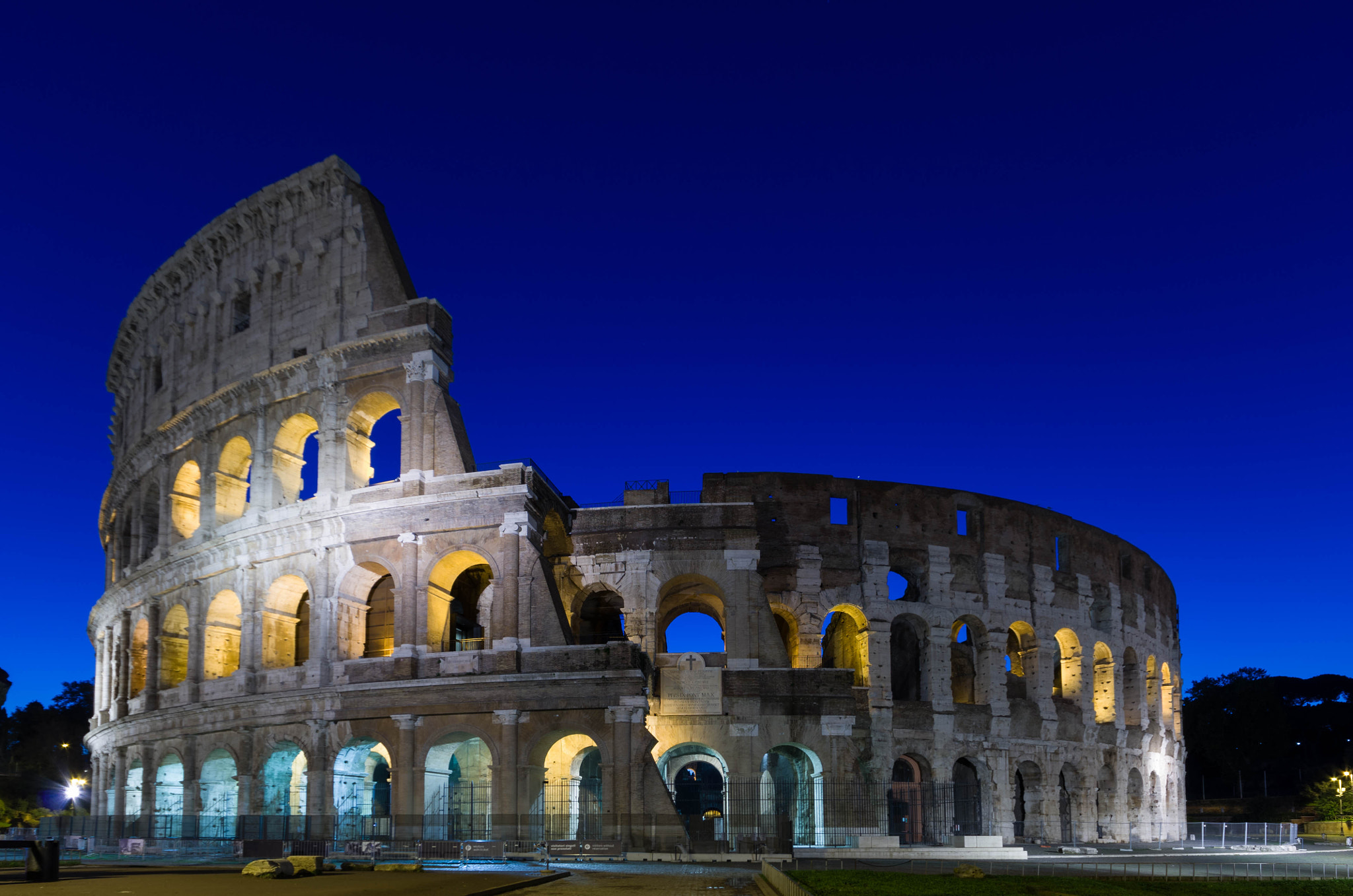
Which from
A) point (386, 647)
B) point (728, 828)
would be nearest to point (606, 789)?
point (728, 828)

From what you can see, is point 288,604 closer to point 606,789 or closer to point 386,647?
point 386,647

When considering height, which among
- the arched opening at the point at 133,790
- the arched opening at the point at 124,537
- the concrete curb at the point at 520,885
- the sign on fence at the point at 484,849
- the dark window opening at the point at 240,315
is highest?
the dark window opening at the point at 240,315

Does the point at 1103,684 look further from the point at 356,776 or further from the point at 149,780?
the point at 149,780

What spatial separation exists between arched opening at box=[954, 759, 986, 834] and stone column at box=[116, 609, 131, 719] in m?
26.3

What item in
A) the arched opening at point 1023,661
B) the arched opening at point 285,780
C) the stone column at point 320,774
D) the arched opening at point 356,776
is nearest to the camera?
the stone column at point 320,774

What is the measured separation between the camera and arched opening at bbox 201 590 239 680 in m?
34.3

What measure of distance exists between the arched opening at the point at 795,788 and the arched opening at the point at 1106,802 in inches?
497

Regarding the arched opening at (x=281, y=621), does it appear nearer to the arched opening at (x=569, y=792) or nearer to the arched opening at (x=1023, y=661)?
the arched opening at (x=569, y=792)

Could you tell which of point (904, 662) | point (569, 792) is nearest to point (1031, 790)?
point (904, 662)

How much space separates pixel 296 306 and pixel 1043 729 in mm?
27425

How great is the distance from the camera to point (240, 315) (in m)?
36.8

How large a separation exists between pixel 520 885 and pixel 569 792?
1422cm

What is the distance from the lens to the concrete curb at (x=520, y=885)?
15.8 metres

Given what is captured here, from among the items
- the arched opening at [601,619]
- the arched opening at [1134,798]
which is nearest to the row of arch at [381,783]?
the arched opening at [601,619]
